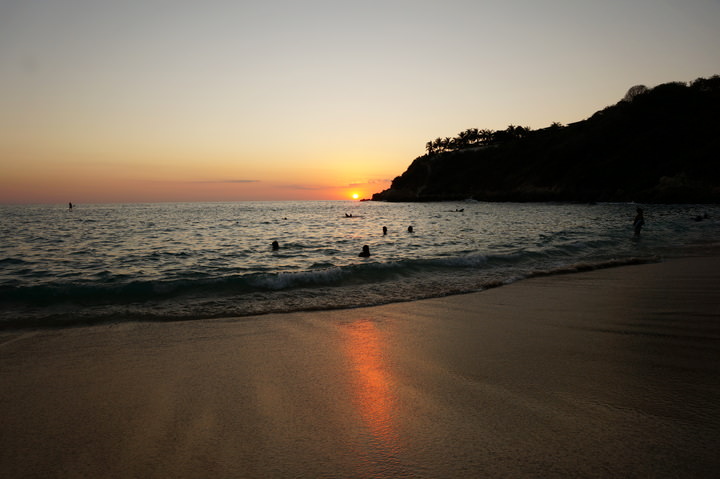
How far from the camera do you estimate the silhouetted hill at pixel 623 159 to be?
7294 cm

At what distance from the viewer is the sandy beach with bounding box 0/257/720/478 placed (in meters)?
2.93

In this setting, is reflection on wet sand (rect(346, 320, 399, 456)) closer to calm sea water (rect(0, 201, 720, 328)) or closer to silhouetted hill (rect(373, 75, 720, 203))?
calm sea water (rect(0, 201, 720, 328))

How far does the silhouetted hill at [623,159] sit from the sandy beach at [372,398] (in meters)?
A: 79.8

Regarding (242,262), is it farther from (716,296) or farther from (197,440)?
(716,296)

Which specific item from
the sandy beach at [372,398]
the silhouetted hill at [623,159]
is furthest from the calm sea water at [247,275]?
the silhouetted hill at [623,159]

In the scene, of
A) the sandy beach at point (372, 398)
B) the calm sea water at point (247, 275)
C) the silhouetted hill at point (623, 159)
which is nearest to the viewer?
the sandy beach at point (372, 398)

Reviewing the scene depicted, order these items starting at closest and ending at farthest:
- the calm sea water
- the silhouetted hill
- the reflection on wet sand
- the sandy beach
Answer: the sandy beach, the reflection on wet sand, the calm sea water, the silhouetted hill

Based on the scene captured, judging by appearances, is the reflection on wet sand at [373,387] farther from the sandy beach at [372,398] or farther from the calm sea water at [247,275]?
the calm sea water at [247,275]

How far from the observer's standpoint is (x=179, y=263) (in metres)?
15.8

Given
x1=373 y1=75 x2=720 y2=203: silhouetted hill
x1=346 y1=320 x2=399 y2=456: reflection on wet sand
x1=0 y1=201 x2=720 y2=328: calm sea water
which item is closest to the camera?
x1=346 y1=320 x2=399 y2=456: reflection on wet sand

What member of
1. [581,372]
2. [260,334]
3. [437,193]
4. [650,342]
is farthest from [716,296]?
[437,193]

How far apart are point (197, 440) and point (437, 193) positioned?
144 metres

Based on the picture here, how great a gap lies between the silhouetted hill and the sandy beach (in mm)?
79834

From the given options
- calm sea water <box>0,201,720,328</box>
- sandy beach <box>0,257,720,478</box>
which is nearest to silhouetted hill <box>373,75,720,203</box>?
calm sea water <box>0,201,720,328</box>
